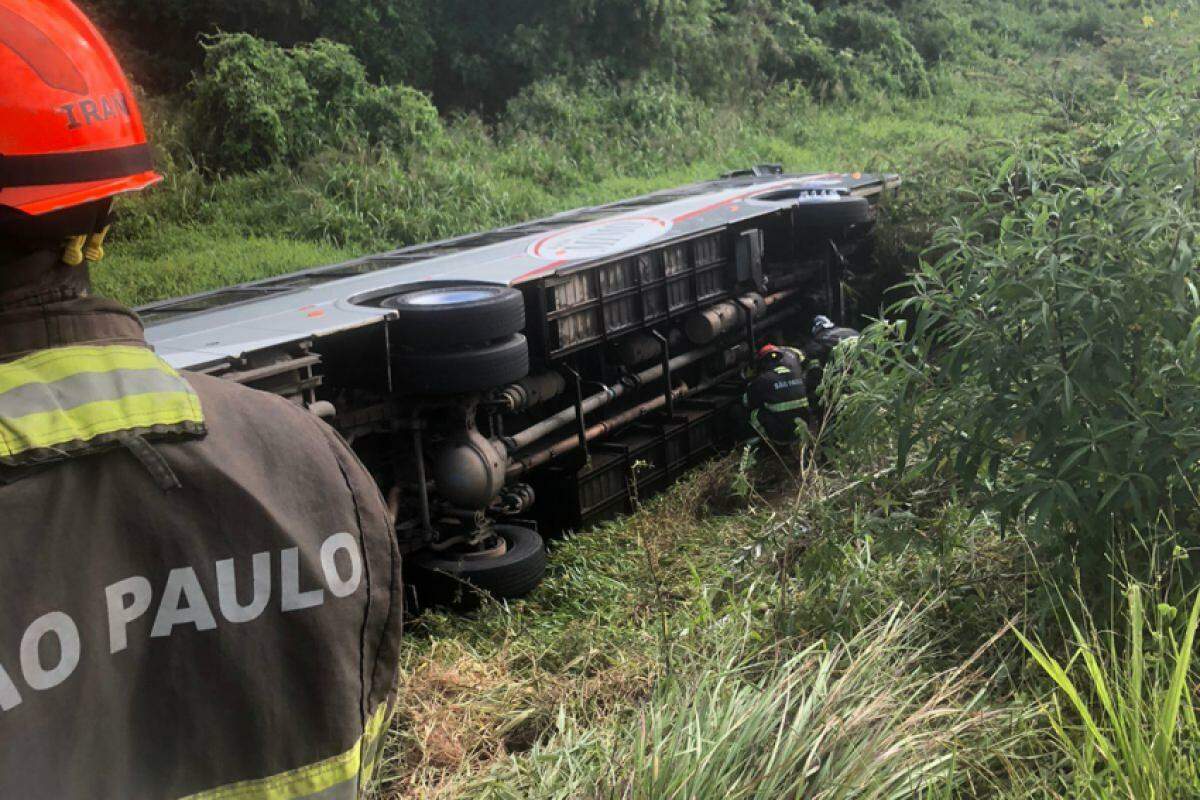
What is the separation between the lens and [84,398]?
4.66 ft

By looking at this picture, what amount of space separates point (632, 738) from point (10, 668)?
198cm

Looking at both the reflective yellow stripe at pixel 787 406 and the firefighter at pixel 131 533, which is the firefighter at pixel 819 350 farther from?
the firefighter at pixel 131 533

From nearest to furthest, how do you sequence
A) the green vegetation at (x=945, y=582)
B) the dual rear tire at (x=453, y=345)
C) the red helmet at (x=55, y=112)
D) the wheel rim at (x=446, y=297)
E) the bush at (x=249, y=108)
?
the red helmet at (x=55, y=112), the green vegetation at (x=945, y=582), the dual rear tire at (x=453, y=345), the wheel rim at (x=446, y=297), the bush at (x=249, y=108)

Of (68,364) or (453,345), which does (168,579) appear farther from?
(453,345)

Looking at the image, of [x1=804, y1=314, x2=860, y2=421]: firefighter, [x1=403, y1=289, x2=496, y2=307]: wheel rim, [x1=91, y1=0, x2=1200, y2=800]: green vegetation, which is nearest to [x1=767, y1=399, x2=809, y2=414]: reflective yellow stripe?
[x1=91, y1=0, x2=1200, y2=800]: green vegetation

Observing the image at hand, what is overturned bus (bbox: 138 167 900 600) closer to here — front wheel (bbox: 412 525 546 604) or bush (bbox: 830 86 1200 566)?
front wheel (bbox: 412 525 546 604)

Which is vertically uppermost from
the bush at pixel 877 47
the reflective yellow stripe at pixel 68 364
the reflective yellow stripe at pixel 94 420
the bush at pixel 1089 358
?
the reflective yellow stripe at pixel 68 364

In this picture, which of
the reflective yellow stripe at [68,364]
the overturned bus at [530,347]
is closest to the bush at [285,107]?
the overturned bus at [530,347]

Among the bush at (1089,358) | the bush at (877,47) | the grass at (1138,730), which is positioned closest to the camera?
the grass at (1138,730)

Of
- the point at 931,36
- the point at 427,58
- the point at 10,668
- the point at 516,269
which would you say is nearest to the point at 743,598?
the point at 516,269

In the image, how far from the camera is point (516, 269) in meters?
7.04

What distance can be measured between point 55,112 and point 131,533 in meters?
0.54

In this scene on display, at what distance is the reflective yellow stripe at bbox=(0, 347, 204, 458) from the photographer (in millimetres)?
1357

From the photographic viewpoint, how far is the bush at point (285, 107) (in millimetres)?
14602
